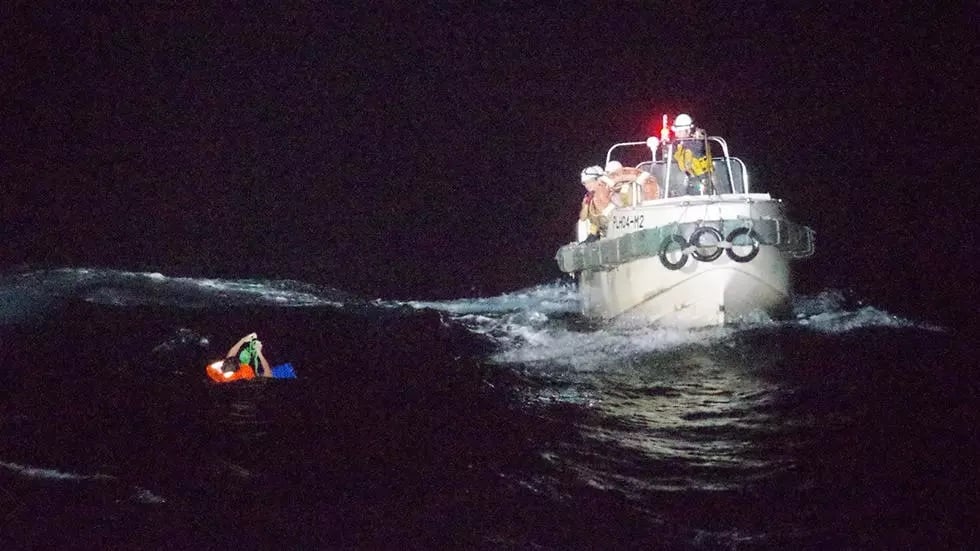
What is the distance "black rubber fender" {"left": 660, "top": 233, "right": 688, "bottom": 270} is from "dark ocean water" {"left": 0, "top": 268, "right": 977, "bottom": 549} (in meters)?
0.97

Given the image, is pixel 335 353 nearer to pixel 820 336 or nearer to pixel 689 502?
pixel 820 336

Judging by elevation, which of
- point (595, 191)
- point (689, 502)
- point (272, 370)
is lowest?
point (689, 502)

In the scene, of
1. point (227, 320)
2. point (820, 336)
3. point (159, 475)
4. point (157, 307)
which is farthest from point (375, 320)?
point (159, 475)

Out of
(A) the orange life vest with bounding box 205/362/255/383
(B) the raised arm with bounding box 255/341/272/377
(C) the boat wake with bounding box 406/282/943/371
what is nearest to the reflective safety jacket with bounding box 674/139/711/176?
(C) the boat wake with bounding box 406/282/943/371

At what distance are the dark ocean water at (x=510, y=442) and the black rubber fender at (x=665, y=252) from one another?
97cm

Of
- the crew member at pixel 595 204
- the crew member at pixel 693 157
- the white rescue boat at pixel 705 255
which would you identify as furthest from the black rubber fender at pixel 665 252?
the crew member at pixel 595 204

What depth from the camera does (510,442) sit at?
770 cm

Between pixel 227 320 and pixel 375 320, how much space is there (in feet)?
9.37

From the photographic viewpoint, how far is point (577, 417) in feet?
27.8

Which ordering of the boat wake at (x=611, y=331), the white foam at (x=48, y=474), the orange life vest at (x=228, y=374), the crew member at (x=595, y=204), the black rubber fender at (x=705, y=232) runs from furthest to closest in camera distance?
the crew member at (x=595, y=204) < the black rubber fender at (x=705, y=232) < the boat wake at (x=611, y=331) < the orange life vest at (x=228, y=374) < the white foam at (x=48, y=474)

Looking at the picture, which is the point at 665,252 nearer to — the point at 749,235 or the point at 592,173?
the point at 749,235

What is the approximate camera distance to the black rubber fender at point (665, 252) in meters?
12.5

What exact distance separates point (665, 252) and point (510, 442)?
574cm

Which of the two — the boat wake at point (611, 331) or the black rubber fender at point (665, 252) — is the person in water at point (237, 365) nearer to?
the boat wake at point (611, 331)
